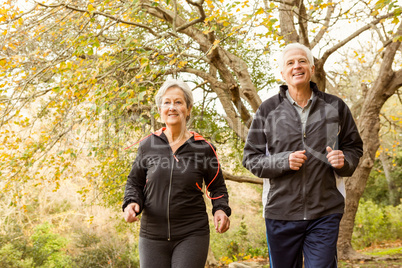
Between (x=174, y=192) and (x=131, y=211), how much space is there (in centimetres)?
31

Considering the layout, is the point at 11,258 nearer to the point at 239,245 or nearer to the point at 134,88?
the point at 239,245

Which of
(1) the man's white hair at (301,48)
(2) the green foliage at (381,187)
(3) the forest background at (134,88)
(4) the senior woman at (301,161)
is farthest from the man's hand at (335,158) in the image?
(2) the green foliage at (381,187)

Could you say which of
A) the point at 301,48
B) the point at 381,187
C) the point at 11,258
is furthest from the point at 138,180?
the point at 381,187

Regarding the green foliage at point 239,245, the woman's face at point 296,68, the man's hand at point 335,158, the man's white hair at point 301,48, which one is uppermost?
the man's white hair at point 301,48

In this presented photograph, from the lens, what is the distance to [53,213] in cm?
2012

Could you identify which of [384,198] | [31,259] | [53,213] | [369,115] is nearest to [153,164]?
[369,115]

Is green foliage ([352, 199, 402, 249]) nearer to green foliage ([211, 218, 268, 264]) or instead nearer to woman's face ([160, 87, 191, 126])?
green foliage ([211, 218, 268, 264])

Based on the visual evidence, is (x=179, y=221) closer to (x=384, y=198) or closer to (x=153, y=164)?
(x=153, y=164)

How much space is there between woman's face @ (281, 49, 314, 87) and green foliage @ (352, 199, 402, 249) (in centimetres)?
1467

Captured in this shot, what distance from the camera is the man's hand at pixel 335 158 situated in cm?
243

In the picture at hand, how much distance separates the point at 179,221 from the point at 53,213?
19501mm

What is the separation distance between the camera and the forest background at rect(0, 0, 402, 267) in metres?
5.64

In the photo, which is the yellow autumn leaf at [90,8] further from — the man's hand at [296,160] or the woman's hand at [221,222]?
the man's hand at [296,160]

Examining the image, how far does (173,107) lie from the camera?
2.79 m
